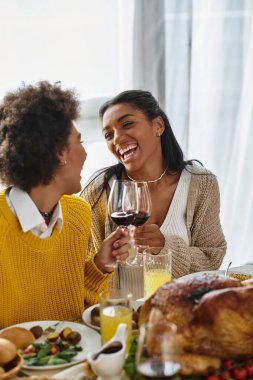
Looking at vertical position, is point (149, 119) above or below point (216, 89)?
above

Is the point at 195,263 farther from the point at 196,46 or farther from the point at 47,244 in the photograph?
the point at 196,46

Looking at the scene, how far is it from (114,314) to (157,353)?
28 centimetres

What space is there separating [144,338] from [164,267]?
673 millimetres

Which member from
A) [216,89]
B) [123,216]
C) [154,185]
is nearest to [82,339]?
[123,216]

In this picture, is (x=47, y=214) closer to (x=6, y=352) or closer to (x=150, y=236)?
(x=150, y=236)

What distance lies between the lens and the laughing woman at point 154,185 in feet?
7.49


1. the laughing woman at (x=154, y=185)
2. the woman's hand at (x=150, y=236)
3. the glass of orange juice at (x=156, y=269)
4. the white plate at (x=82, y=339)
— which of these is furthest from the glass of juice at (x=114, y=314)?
the laughing woman at (x=154, y=185)

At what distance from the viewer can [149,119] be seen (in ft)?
7.78

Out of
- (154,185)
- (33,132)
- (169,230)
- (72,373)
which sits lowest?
(169,230)

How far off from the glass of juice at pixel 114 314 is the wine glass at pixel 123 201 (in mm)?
477

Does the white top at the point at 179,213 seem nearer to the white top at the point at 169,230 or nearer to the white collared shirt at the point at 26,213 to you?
the white top at the point at 169,230

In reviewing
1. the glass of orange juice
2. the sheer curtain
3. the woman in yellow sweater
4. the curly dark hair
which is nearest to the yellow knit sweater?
the woman in yellow sweater

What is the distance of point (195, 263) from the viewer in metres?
2.13

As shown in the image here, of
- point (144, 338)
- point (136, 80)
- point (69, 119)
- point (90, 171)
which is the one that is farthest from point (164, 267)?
point (136, 80)
